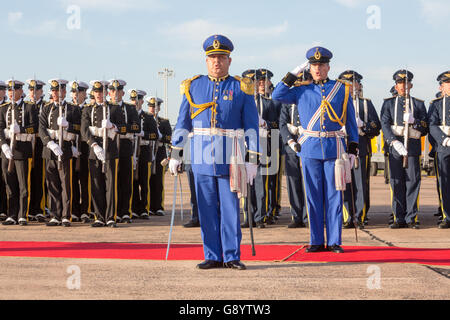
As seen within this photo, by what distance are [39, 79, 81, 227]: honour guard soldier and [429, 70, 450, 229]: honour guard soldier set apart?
5547 mm

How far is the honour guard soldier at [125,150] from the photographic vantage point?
1068 centimetres

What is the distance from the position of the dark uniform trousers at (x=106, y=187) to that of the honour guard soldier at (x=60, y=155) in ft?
1.31

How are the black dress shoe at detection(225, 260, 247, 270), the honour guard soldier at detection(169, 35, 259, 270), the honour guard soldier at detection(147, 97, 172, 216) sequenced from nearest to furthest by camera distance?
the black dress shoe at detection(225, 260, 247, 270), the honour guard soldier at detection(169, 35, 259, 270), the honour guard soldier at detection(147, 97, 172, 216)

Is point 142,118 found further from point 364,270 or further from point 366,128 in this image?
point 364,270

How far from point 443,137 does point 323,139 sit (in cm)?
336

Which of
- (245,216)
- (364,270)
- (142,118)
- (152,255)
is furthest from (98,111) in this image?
(364,270)

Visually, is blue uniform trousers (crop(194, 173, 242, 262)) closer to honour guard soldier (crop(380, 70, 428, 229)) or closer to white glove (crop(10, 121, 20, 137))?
honour guard soldier (crop(380, 70, 428, 229))

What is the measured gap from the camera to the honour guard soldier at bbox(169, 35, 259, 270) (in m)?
6.14

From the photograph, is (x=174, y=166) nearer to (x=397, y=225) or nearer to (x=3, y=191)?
(x=397, y=225)

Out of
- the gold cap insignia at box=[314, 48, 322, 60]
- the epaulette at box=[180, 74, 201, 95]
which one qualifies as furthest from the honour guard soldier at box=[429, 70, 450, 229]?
the epaulette at box=[180, 74, 201, 95]

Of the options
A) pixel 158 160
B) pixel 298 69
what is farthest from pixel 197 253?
pixel 158 160

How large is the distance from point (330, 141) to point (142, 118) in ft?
18.5

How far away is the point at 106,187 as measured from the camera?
10.3 metres

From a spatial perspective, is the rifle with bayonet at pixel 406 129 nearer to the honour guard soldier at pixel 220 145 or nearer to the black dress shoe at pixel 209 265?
the honour guard soldier at pixel 220 145
